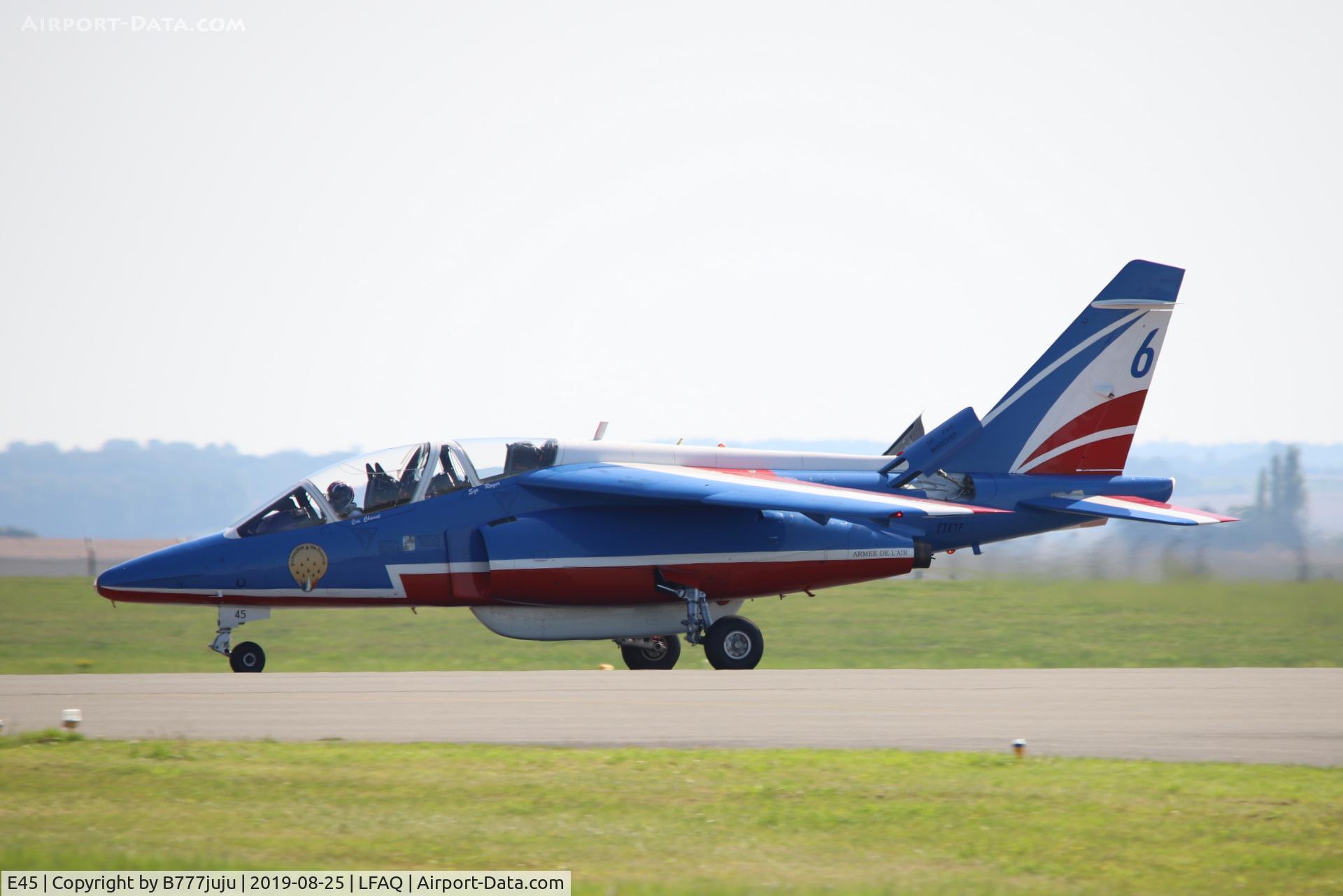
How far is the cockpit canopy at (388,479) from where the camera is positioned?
55.1 ft

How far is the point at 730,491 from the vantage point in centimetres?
1669

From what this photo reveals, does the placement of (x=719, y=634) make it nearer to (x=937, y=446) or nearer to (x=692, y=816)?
(x=937, y=446)

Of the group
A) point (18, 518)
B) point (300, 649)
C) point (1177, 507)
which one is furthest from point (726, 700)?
point (18, 518)

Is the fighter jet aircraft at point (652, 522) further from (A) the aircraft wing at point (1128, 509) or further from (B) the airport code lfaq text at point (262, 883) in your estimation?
(B) the airport code lfaq text at point (262, 883)

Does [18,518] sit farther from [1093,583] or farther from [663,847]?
[663,847]

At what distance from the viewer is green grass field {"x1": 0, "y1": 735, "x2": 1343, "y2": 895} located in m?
7.68

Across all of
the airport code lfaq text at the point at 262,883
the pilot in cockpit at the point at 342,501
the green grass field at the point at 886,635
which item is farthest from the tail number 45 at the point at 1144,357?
the airport code lfaq text at the point at 262,883

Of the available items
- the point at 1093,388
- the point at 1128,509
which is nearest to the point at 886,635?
the point at 1093,388

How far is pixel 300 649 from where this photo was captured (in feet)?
88.6

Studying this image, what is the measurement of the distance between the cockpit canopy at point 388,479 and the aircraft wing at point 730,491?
0.46m

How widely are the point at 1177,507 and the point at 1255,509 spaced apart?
13.5 m

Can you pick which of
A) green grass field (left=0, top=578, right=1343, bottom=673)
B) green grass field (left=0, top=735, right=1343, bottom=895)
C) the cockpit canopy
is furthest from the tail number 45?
green grass field (left=0, top=735, right=1343, bottom=895)

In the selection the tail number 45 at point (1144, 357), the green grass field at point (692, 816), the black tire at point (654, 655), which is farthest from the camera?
the tail number 45 at point (1144, 357)

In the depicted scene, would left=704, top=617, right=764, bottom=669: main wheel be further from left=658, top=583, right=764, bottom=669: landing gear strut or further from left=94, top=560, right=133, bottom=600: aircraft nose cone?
left=94, top=560, right=133, bottom=600: aircraft nose cone
